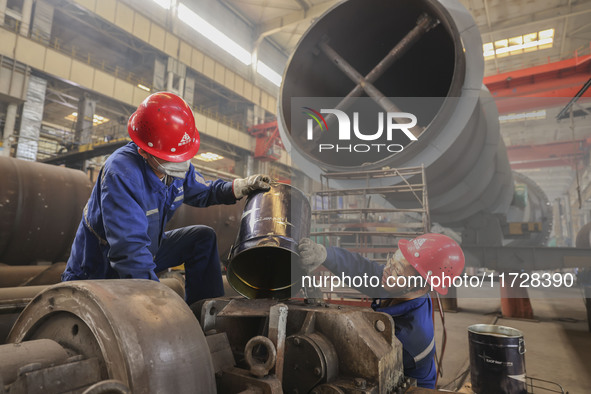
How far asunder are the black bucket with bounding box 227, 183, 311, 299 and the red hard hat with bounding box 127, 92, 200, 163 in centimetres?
38

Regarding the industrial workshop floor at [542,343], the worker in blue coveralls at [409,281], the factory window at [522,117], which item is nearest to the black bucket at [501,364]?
the industrial workshop floor at [542,343]

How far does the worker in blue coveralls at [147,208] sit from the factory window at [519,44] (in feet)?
46.9

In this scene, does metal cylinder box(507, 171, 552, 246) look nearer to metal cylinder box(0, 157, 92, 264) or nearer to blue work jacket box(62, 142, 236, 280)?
blue work jacket box(62, 142, 236, 280)

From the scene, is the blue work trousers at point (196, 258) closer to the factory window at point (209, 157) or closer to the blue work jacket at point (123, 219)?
the blue work jacket at point (123, 219)

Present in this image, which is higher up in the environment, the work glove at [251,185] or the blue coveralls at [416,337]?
the work glove at [251,185]

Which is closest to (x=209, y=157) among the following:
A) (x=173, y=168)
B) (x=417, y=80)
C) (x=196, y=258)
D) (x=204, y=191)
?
(x=417, y=80)

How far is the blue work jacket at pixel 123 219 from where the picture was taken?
1.31 meters

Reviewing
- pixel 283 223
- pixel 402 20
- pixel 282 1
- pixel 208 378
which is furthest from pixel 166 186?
pixel 282 1

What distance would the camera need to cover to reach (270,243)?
1.37 metres

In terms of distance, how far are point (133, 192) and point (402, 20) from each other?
2093 millimetres

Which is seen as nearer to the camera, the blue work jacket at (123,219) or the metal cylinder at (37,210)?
the blue work jacket at (123,219)

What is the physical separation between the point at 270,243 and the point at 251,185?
371mm

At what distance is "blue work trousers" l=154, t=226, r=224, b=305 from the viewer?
182 centimetres

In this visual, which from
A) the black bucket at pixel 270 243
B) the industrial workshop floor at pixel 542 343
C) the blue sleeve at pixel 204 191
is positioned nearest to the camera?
the black bucket at pixel 270 243
